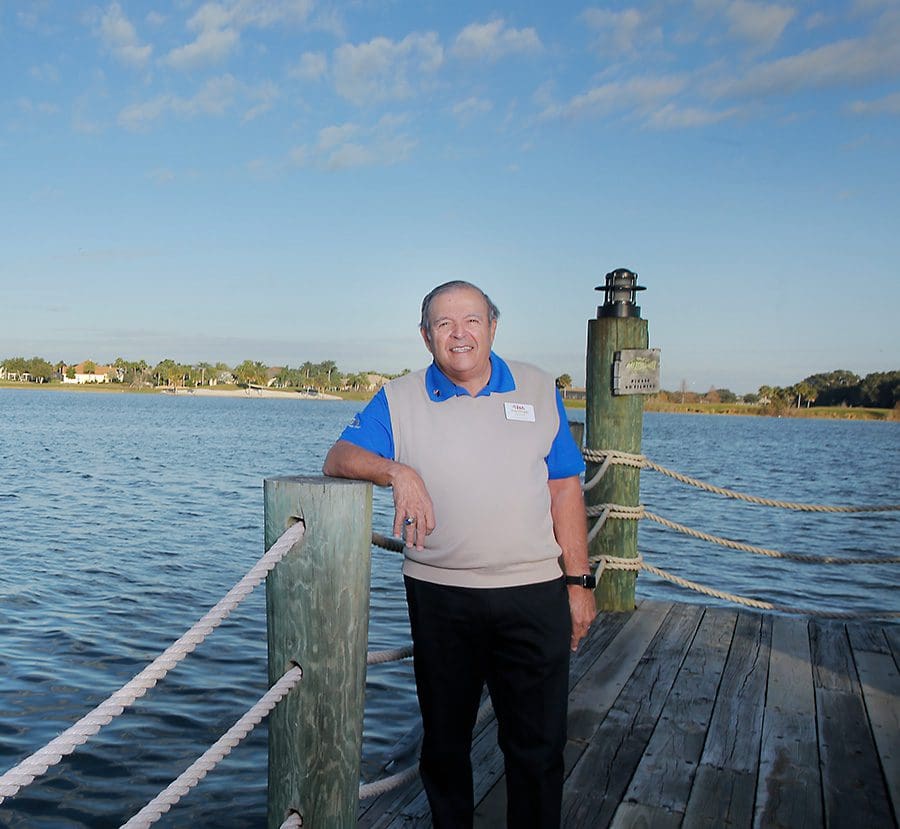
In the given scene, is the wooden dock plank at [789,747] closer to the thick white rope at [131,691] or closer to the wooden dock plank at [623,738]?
the wooden dock plank at [623,738]

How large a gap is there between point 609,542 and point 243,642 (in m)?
5.04

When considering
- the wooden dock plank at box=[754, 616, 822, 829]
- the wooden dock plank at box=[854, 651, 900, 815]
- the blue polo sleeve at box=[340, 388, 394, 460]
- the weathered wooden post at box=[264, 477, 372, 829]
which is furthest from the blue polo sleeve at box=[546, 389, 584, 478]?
the wooden dock plank at box=[854, 651, 900, 815]

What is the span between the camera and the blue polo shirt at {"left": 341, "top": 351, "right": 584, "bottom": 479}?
94.2 inches

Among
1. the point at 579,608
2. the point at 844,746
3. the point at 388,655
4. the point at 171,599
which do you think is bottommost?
the point at 171,599

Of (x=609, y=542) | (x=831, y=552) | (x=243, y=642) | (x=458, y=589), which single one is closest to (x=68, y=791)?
(x=243, y=642)

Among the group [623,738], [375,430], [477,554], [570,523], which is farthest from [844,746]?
[375,430]

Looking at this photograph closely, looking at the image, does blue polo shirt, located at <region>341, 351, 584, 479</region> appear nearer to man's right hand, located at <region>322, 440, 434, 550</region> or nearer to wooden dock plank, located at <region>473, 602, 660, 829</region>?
man's right hand, located at <region>322, 440, 434, 550</region>

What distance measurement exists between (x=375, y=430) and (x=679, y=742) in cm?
191

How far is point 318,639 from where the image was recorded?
2.02m

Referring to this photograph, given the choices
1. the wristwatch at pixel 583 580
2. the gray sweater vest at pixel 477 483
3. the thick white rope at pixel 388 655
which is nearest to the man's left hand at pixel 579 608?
the wristwatch at pixel 583 580

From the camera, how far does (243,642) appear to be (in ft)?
28.8

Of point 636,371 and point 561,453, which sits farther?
point 636,371

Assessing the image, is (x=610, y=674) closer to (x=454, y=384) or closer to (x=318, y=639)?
(x=454, y=384)

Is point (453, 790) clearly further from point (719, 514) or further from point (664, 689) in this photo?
point (719, 514)
